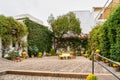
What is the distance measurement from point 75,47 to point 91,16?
6920 millimetres

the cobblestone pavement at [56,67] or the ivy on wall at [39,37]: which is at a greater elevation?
the ivy on wall at [39,37]

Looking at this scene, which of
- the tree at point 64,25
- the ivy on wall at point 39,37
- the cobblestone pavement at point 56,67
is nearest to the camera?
the cobblestone pavement at point 56,67

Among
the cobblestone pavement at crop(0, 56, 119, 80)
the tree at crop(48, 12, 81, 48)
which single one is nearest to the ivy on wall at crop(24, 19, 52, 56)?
the tree at crop(48, 12, 81, 48)

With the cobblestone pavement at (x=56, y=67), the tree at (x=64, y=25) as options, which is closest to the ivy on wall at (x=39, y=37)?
the tree at (x=64, y=25)

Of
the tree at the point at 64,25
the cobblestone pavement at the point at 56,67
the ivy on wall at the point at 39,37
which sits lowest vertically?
the cobblestone pavement at the point at 56,67

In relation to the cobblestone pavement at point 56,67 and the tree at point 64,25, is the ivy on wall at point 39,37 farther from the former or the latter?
the cobblestone pavement at point 56,67

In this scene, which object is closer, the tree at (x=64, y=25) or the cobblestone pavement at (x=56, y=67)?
the cobblestone pavement at (x=56, y=67)

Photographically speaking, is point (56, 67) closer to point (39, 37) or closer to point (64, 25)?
point (39, 37)

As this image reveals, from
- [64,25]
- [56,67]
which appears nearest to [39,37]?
[64,25]

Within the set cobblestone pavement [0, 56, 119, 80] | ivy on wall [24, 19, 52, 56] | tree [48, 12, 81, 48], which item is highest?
tree [48, 12, 81, 48]

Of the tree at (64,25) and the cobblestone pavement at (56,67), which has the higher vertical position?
the tree at (64,25)

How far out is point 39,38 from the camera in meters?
21.4

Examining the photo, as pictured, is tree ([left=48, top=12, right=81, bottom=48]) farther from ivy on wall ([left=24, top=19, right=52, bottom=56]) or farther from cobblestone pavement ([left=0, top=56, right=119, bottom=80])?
cobblestone pavement ([left=0, top=56, right=119, bottom=80])

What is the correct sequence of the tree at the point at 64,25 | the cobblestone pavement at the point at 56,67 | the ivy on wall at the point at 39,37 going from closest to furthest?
1. the cobblestone pavement at the point at 56,67
2. the ivy on wall at the point at 39,37
3. the tree at the point at 64,25
